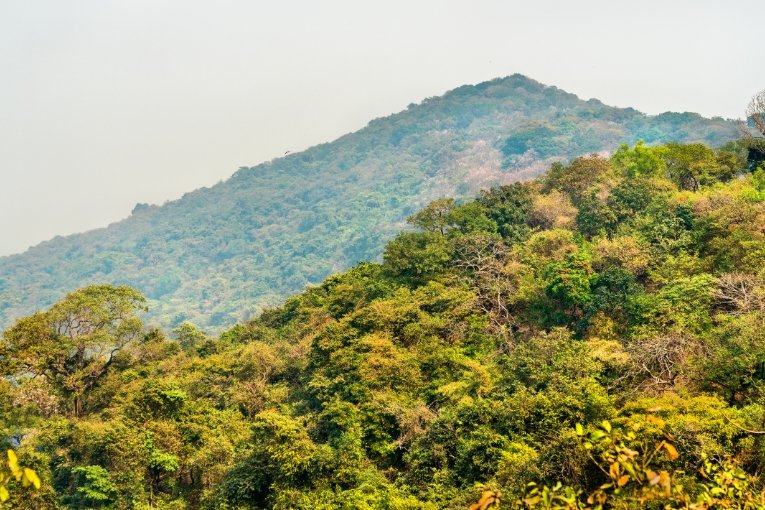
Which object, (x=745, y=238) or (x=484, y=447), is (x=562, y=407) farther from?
(x=745, y=238)

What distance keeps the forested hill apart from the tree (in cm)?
6873

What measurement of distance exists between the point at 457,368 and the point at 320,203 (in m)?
132

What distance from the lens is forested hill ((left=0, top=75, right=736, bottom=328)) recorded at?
395 feet

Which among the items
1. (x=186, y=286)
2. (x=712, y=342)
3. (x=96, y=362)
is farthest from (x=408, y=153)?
(x=712, y=342)

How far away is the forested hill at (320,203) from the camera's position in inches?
4744

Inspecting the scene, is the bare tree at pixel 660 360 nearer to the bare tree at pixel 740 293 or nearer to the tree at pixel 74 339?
the bare tree at pixel 740 293

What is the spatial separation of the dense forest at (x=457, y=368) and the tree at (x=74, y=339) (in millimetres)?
89

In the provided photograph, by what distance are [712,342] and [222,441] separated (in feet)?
50.0

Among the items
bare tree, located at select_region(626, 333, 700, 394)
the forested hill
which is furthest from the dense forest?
the forested hill

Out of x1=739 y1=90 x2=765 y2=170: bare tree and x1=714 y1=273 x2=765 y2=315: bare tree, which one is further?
x1=739 y1=90 x2=765 y2=170: bare tree

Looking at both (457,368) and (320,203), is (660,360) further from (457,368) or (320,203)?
(320,203)

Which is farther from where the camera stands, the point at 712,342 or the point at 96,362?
the point at 96,362

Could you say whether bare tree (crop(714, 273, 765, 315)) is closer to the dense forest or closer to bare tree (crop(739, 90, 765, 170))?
the dense forest

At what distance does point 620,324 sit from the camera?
68.0 ft
